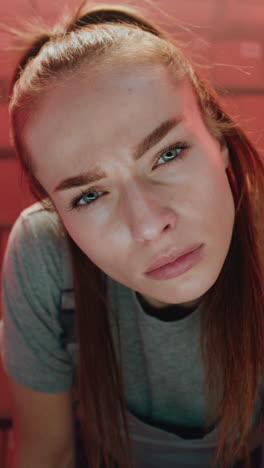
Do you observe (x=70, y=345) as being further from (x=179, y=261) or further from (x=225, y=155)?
(x=225, y=155)

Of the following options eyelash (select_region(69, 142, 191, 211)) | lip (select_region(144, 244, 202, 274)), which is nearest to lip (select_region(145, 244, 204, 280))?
lip (select_region(144, 244, 202, 274))

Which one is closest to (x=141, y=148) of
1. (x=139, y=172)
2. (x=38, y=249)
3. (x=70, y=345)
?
(x=139, y=172)

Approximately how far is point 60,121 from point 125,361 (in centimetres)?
55

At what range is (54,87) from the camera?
0.76 metres

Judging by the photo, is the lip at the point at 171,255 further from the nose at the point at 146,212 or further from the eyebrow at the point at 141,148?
the eyebrow at the point at 141,148

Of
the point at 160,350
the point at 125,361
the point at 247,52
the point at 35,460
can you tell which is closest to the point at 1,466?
the point at 35,460

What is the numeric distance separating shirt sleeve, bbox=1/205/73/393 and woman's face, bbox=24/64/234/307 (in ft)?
0.75

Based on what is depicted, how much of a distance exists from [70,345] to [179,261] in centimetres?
38

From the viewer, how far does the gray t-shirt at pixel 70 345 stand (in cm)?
98

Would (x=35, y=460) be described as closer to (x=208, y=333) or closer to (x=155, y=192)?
(x=208, y=333)

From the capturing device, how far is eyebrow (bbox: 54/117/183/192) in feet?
2.39

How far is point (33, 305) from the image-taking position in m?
1.00

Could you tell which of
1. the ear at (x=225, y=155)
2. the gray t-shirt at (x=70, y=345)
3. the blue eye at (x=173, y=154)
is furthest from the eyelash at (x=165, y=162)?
the gray t-shirt at (x=70, y=345)

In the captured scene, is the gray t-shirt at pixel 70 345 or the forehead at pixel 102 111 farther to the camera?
the gray t-shirt at pixel 70 345
